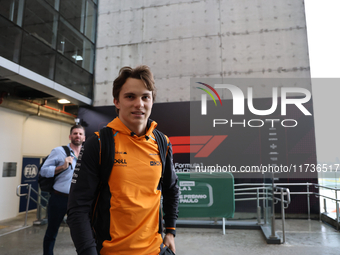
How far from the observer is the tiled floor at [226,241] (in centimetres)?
378

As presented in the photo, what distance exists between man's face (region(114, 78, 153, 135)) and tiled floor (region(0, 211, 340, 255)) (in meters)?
3.28

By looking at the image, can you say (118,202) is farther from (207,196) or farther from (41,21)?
(41,21)

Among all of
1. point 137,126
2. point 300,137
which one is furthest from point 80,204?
point 300,137

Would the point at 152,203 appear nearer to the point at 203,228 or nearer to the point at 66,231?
the point at 203,228

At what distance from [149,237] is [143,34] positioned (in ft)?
22.8

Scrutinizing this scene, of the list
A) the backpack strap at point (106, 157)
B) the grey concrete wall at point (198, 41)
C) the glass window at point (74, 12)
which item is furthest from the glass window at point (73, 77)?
the backpack strap at point (106, 157)

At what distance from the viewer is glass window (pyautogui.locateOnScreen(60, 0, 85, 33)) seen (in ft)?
20.8

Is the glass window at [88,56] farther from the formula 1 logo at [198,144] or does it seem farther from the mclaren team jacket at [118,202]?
the mclaren team jacket at [118,202]

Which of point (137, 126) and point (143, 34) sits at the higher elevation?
point (143, 34)

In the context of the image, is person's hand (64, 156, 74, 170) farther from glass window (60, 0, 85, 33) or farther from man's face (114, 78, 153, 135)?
glass window (60, 0, 85, 33)

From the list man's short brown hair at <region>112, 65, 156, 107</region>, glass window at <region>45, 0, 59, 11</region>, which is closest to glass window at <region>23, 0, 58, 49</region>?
glass window at <region>45, 0, 59, 11</region>

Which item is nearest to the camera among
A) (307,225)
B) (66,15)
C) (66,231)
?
(66,231)

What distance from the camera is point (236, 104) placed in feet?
20.7

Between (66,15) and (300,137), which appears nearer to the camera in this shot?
(300,137)
